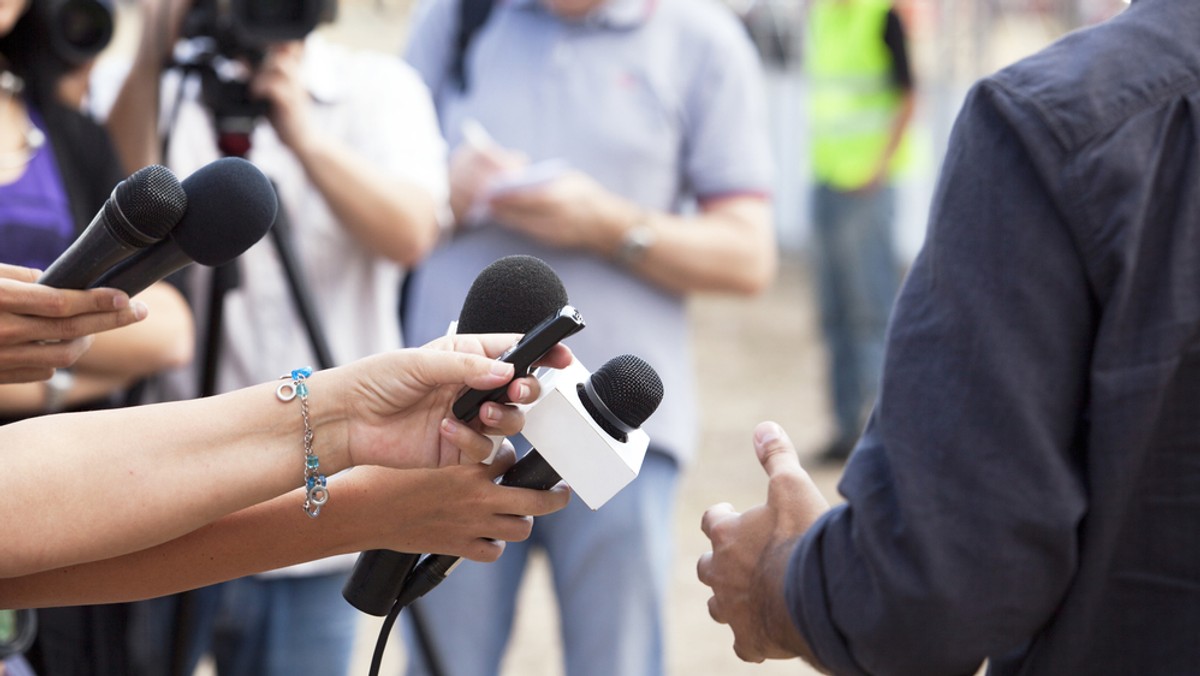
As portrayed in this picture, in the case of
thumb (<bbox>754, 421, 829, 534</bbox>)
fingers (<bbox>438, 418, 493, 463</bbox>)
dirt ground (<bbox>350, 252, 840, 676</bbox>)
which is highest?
fingers (<bbox>438, 418, 493, 463</bbox>)

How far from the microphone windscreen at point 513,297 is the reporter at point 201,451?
0.06 metres

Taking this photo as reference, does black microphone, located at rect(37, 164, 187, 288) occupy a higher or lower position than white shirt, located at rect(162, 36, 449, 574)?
higher

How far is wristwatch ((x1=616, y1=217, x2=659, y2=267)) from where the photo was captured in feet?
8.56

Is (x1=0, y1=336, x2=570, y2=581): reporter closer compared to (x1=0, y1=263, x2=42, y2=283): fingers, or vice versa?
(x1=0, y1=336, x2=570, y2=581): reporter

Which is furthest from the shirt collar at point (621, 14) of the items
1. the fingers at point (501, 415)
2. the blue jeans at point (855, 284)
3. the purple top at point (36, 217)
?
the blue jeans at point (855, 284)

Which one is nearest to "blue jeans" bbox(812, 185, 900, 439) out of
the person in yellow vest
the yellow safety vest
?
the person in yellow vest

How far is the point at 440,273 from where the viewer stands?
2676 millimetres

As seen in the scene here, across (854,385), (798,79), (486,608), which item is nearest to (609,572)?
(486,608)

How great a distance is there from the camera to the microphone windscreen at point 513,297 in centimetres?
136

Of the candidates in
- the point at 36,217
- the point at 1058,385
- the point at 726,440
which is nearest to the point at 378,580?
the point at 1058,385

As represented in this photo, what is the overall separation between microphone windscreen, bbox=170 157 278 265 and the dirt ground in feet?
6.99

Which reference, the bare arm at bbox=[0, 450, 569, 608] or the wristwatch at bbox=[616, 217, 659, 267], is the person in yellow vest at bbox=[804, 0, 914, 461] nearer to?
the wristwatch at bbox=[616, 217, 659, 267]

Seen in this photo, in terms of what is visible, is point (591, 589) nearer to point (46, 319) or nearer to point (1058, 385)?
point (46, 319)

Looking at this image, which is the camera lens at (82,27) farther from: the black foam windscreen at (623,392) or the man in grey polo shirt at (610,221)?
the black foam windscreen at (623,392)
